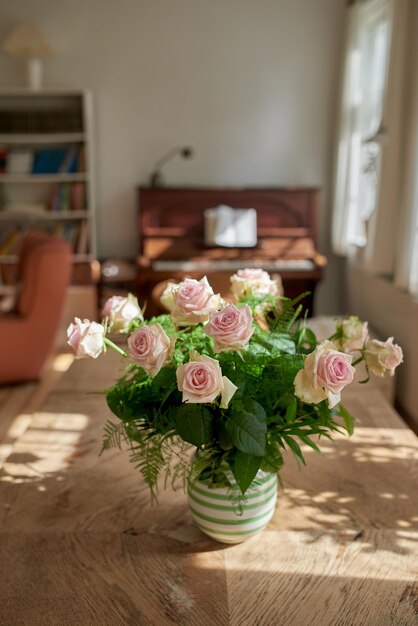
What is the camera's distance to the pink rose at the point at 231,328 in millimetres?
995

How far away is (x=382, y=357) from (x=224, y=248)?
3327 millimetres

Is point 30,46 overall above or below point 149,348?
above

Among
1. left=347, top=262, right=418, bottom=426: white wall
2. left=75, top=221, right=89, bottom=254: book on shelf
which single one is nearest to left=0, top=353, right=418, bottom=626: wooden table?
left=347, top=262, right=418, bottom=426: white wall

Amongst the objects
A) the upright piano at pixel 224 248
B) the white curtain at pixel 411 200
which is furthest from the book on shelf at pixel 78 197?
the white curtain at pixel 411 200

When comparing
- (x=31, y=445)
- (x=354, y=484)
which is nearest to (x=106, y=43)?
(x=31, y=445)

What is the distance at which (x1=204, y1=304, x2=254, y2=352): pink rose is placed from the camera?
3.26ft

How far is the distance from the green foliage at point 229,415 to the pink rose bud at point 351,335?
9 cm

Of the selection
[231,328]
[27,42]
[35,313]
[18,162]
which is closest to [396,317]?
[35,313]

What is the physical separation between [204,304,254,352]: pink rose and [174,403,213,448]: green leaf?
0.44 ft

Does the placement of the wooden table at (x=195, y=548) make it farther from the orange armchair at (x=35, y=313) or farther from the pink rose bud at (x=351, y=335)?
the orange armchair at (x=35, y=313)

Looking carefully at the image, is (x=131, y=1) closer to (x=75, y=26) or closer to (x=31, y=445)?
(x=75, y=26)

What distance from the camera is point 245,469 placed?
1086 mm

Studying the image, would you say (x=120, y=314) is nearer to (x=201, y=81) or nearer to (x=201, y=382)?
(x=201, y=382)

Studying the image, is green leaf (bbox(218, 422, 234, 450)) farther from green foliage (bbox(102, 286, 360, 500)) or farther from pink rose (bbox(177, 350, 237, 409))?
pink rose (bbox(177, 350, 237, 409))
